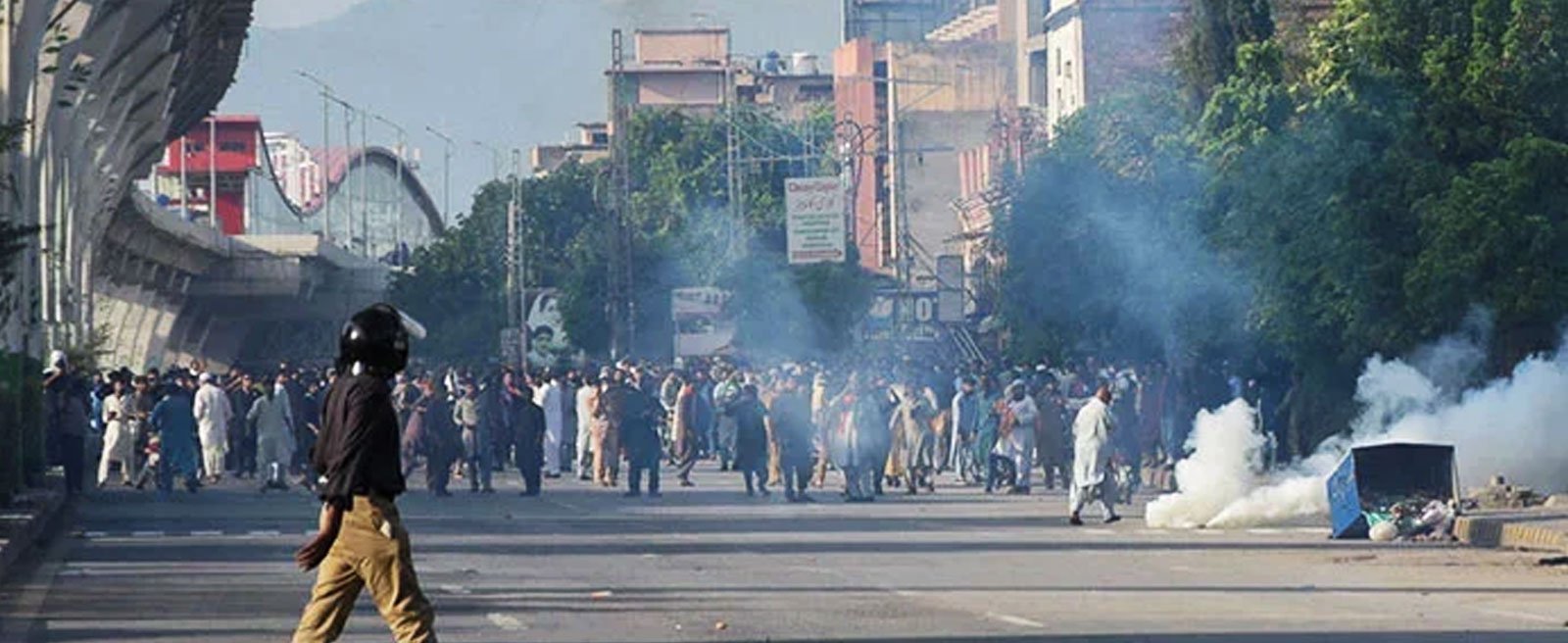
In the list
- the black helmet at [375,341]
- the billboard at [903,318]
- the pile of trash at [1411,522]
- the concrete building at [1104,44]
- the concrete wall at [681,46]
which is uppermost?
the concrete wall at [681,46]

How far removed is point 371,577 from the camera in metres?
12.4

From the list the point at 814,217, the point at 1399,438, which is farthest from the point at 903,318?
the point at 1399,438

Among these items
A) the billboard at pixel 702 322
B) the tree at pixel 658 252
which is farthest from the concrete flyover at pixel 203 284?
the billboard at pixel 702 322

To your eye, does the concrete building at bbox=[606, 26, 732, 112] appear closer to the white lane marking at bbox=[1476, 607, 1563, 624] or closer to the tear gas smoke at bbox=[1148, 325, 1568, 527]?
the tear gas smoke at bbox=[1148, 325, 1568, 527]

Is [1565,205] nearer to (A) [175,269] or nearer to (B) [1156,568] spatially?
(B) [1156,568]

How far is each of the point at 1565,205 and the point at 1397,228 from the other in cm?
211

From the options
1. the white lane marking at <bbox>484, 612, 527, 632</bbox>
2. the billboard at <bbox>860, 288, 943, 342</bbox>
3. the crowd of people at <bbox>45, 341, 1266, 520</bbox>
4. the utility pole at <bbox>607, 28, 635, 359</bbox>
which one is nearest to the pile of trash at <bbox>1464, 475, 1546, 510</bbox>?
the crowd of people at <bbox>45, 341, 1266, 520</bbox>

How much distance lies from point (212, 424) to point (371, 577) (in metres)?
30.7

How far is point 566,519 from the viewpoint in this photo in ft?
112

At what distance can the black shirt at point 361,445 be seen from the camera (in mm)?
12336

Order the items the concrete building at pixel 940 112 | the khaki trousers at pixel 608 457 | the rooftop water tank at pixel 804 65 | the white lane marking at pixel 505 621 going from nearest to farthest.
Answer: the white lane marking at pixel 505 621
the khaki trousers at pixel 608 457
the concrete building at pixel 940 112
the rooftop water tank at pixel 804 65

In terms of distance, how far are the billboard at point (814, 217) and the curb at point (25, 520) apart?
35.2 meters

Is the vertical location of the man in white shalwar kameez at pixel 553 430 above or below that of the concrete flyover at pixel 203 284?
below

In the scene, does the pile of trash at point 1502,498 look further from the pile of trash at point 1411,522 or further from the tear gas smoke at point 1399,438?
the pile of trash at point 1411,522
